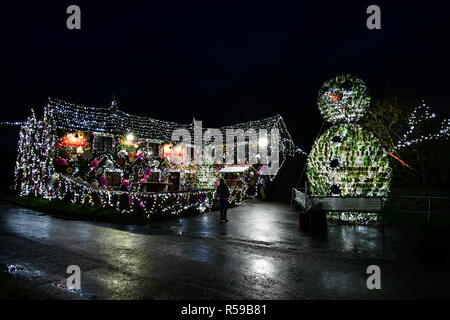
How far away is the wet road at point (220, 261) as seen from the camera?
446 centimetres

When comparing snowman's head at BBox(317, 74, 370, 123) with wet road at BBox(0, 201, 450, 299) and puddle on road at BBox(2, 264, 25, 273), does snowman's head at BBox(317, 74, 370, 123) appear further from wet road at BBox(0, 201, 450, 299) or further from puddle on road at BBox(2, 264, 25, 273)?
puddle on road at BBox(2, 264, 25, 273)

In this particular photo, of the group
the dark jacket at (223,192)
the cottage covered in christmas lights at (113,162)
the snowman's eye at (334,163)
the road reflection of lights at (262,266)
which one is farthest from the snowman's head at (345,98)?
the road reflection of lights at (262,266)

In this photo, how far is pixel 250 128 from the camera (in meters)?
24.5

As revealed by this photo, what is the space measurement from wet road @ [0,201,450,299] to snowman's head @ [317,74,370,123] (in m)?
4.30

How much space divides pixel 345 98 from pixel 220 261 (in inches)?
323

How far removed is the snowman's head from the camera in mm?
10883

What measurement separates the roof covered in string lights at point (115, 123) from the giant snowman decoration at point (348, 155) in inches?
438

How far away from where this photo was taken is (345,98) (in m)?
11.0

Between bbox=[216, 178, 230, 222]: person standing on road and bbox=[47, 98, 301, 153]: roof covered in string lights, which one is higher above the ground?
bbox=[47, 98, 301, 153]: roof covered in string lights

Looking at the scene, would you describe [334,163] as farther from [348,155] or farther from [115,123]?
[115,123]

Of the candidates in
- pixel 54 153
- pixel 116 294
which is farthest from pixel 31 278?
pixel 54 153

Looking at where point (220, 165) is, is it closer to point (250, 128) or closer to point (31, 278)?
point (250, 128)

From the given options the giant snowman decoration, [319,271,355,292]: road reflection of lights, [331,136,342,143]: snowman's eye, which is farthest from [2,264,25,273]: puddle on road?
[331,136,342,143]: snowman's eye
